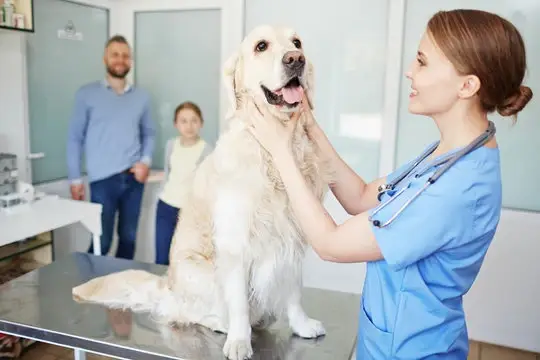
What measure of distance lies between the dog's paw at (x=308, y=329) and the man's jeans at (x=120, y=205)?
2.13 meters

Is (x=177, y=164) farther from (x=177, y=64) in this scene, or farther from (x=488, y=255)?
(x=488, y=255)

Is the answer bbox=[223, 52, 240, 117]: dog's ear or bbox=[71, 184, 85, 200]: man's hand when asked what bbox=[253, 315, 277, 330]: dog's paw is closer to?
bbox=[223, 52, 240, 117]: dog's ear

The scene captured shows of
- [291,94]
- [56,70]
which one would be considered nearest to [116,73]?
[56,70]

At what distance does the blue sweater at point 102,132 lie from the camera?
329cm

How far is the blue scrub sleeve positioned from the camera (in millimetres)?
1022

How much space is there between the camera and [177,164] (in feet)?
10.7

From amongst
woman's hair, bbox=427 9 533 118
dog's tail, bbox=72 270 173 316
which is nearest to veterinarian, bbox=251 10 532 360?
woman's hair, bbox=427 9 533 118

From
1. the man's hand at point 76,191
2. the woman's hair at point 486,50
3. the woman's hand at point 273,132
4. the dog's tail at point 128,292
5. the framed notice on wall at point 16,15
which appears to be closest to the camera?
the woman's hair at point 486,50

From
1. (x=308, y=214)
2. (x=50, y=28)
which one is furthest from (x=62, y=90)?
(x=308, y=214)

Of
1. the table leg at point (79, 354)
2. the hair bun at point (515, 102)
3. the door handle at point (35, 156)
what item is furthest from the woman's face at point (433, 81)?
the door handle at point (35, 156)

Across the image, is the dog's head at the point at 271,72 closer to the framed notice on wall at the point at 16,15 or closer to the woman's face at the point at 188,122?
the woman's face at the point at 188,122

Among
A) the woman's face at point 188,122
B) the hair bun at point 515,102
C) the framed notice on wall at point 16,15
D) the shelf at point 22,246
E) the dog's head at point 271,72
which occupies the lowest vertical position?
the shelf at point 22,246

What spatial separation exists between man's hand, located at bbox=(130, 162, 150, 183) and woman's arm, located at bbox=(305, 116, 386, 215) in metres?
2.12

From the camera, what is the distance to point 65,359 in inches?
106
